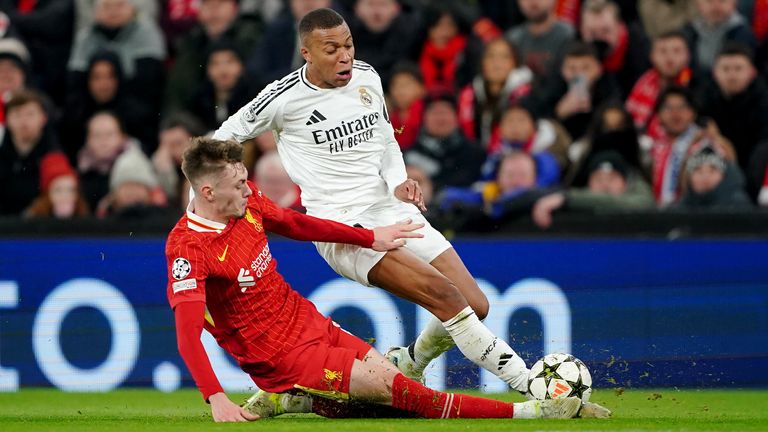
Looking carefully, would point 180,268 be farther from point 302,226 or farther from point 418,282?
point 418,282

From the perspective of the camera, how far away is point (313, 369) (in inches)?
329

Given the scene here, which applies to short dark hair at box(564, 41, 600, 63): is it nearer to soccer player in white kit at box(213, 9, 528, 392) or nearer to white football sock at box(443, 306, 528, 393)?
soccer player in white kit at box(213, 9, 528, 392)

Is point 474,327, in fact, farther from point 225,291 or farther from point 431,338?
point 225,291

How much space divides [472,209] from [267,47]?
12.5ft

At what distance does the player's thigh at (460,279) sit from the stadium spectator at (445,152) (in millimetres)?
4382

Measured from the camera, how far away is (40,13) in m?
16.2

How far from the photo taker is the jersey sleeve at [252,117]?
9.10 m

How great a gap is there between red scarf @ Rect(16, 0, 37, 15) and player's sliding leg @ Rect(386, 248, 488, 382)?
8.72m

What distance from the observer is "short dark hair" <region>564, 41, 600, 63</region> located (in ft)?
46.5

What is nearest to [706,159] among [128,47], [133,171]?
[133,171]

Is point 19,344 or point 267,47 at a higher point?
point 267,47

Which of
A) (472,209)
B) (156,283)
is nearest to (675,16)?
(472,209)

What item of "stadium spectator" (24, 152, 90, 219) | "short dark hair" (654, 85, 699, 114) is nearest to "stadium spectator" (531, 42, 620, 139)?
"short dark hair" (654, 85, 699, 114)

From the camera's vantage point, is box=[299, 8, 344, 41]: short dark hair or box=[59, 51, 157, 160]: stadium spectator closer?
box=[299, 8, 344, 41]: short dark hair
